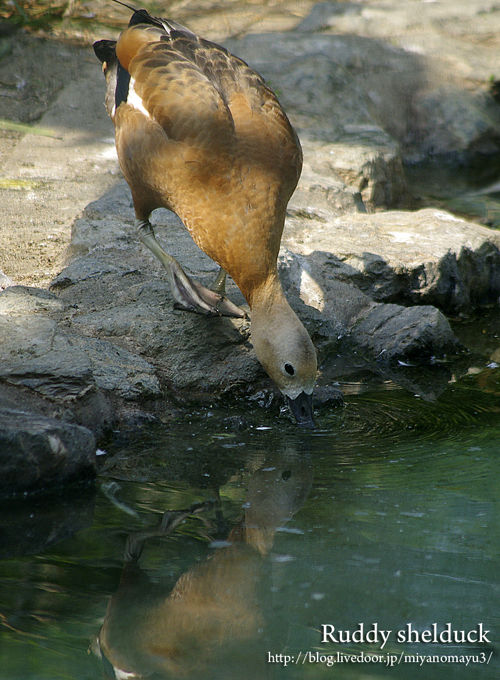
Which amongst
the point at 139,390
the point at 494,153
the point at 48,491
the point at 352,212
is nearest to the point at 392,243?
the point at 352,212

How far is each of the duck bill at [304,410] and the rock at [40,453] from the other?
108cm

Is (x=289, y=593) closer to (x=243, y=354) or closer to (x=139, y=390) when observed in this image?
(x=139, y=390)

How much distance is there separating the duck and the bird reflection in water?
3.65 feet

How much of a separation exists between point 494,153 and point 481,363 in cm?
591

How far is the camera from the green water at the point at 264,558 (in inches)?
79.4

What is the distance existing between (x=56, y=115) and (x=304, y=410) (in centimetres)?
541

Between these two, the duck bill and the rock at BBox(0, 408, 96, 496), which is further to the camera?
the duck bill

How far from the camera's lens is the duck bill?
3555 millimetres

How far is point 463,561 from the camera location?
7.91ft

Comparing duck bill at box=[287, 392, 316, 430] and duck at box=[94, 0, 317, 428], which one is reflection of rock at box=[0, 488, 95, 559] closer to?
duck bill at box=[287, 392, 316, 430]

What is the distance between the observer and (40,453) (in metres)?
2.87

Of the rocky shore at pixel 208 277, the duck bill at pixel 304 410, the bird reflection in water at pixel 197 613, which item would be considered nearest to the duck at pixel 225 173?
the duck bill at pixel 304 410

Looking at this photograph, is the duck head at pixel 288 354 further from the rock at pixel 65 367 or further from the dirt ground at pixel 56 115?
the dirt ground at pixel 56 115

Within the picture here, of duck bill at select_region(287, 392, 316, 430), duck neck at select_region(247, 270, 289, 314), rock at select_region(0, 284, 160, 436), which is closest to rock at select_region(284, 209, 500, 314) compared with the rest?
duck neck at select_region(247, 270, 289, 314)
